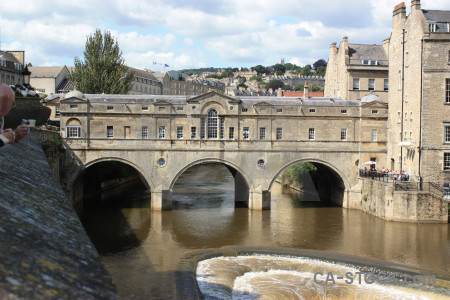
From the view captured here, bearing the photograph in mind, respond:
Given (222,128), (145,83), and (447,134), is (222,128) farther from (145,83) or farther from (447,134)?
(145,83)

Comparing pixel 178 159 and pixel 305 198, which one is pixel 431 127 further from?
pixel 178 159

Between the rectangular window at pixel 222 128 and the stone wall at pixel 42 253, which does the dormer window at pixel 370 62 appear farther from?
the stone wall at pixel 42 253

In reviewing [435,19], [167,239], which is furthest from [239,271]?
[435,19]

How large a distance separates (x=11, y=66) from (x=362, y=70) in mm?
39423

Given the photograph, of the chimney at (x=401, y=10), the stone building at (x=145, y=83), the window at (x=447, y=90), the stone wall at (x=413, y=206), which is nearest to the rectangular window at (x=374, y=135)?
the window at (x=447, y=90)

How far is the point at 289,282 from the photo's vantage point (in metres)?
20.2

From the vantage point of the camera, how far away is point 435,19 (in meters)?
34.4

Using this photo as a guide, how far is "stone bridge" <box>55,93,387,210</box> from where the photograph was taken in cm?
3547

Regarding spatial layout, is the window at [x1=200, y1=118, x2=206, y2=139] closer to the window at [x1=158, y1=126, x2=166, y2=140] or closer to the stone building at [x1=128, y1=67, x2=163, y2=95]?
the window at [x1=158, y1=126, x2=166, y2=140]

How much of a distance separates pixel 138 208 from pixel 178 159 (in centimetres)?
519

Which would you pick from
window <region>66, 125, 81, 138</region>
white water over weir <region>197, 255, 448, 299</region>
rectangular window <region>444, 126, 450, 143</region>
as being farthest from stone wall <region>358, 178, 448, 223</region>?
window <region>66, 125, 81, 138</region>

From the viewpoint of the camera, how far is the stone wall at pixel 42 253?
2861 mm

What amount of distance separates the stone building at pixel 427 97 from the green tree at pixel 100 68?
29957 mm

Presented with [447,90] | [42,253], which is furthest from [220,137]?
[42,253]
